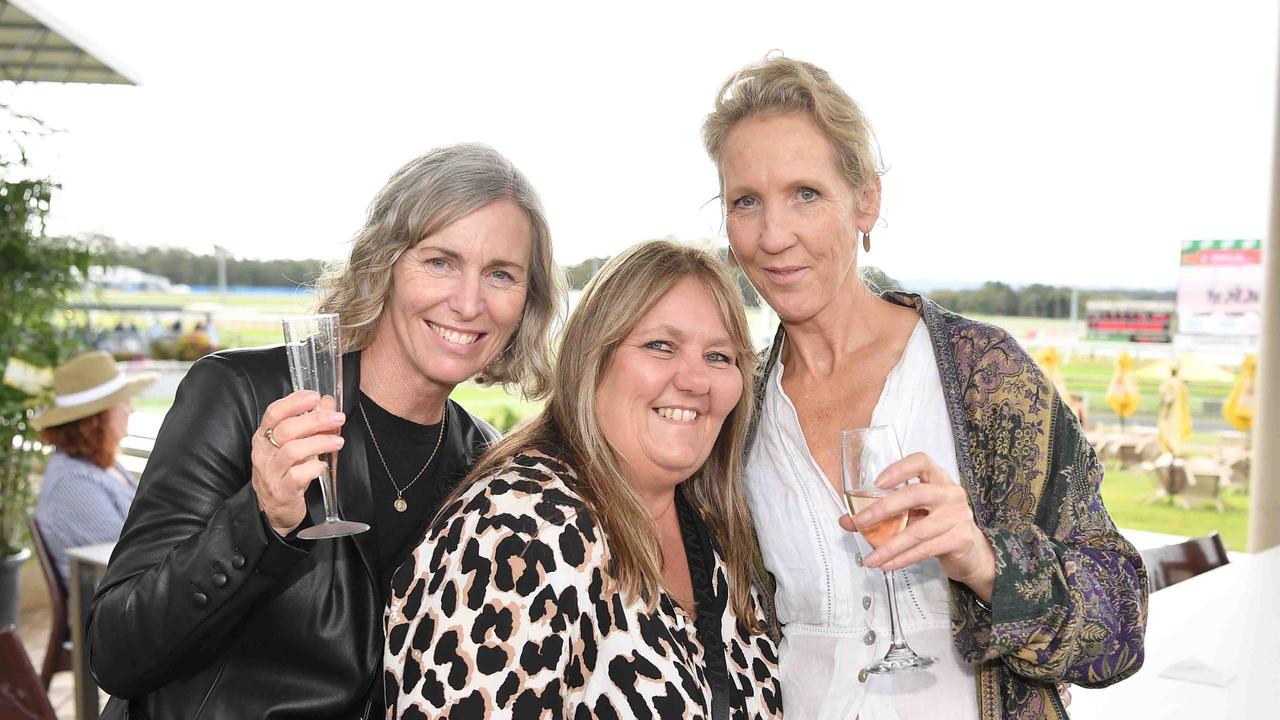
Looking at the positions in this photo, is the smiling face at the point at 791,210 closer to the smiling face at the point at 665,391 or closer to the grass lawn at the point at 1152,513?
the smiling face at the point at 665,391

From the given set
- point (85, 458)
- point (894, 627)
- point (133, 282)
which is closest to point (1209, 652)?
point (894, 627)

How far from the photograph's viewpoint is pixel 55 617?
13.7 ft

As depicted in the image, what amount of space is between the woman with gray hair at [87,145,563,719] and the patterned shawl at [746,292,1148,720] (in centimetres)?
85

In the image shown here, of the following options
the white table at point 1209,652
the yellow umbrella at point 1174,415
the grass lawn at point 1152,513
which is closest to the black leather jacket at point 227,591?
the white table at point 1209,652

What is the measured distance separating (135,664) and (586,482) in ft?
2.47

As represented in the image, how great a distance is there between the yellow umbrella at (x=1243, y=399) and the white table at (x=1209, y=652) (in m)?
2.36

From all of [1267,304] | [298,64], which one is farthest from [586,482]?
[298,64]

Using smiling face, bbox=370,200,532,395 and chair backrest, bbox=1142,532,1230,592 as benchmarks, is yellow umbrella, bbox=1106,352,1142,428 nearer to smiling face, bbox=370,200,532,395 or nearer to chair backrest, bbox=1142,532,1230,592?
chair backrest, bbox=1142,532,1230,592

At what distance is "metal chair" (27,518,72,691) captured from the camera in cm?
407

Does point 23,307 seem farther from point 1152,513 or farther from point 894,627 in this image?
point 1152,513

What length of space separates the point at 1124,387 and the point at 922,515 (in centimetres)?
509

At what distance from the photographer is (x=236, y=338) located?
638 cm

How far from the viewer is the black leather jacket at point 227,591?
1600 mm

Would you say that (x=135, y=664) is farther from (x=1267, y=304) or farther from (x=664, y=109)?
(x=1267, y=304)
